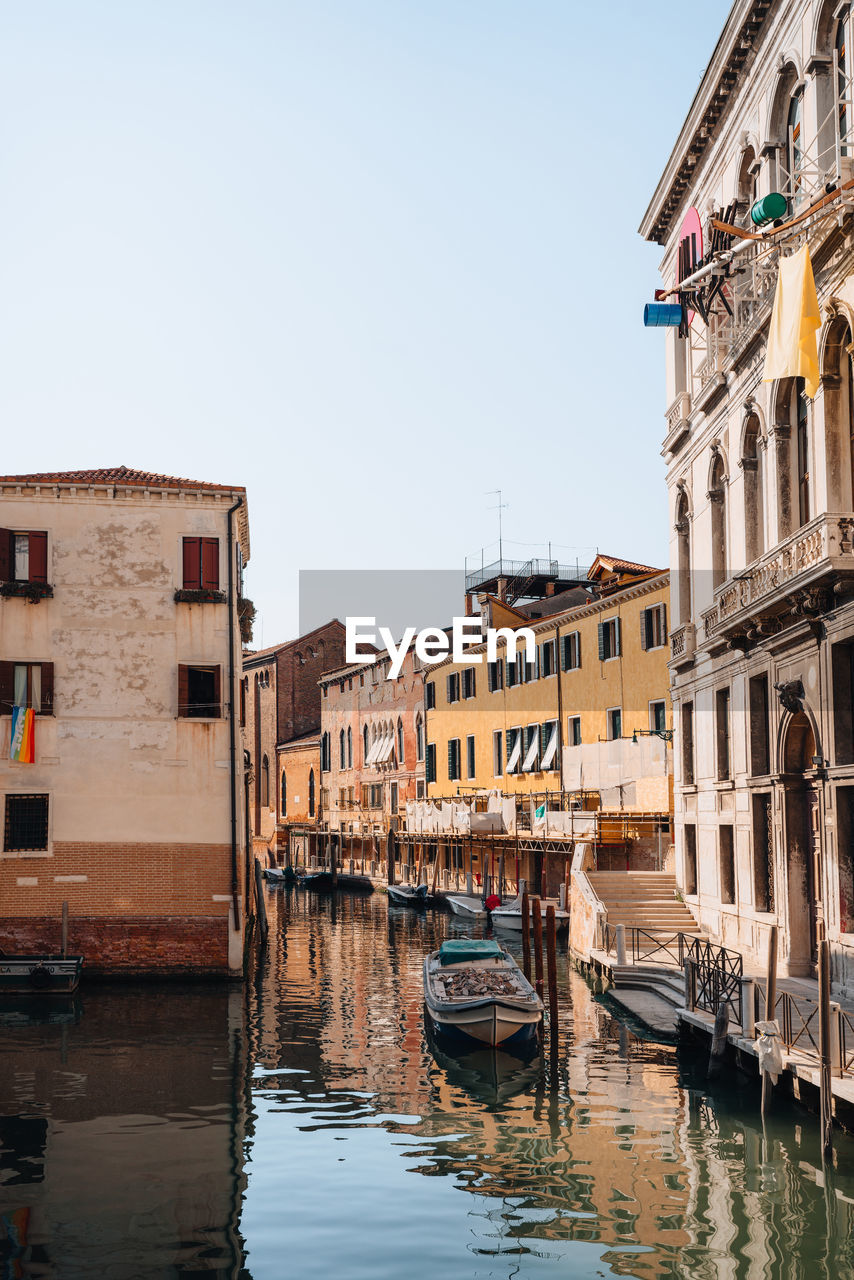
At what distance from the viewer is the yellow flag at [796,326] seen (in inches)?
705

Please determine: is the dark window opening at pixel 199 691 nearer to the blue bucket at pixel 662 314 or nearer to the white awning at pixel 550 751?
the blue bucket at pixel 662 314

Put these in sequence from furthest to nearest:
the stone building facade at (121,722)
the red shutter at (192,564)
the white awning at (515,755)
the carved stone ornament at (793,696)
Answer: the white awning at (515,755)
the red shutter at (192,564)
the stone building facade at (121,722)
the carved stone ornament at (793,696)

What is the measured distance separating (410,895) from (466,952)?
86.8 feet

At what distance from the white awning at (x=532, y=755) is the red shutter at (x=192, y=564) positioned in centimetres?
2103

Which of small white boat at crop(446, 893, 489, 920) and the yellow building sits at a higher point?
the yellow building

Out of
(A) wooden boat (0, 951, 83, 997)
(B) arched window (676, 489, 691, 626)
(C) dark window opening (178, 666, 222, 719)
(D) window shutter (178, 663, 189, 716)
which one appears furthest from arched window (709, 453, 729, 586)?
(A) wooden boat (0, 951, 83, 997)

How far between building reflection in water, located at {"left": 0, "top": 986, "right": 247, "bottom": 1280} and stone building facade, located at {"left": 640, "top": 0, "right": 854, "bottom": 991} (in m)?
7.07

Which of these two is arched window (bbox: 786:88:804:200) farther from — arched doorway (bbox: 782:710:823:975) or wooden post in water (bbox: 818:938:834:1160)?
wooden post in water (bbox: 818:938:834:1160)

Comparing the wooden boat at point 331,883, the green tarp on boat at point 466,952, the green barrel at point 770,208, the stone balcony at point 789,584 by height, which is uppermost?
the green barrel at point 770,208

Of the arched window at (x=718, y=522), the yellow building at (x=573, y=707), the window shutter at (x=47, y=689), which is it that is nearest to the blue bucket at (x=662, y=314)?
the arched window at (x=718, y=522)

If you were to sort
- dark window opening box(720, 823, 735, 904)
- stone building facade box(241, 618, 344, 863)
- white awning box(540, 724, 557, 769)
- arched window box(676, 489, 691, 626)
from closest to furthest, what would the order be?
dark window opening box(720, 823, 735, 904) < arched window box(676, 489, 691, 626) < white awning box(540, 724, 557, 769) < stone building facade box(241, 618, 344, 863)

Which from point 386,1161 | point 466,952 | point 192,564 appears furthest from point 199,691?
point 386,1161

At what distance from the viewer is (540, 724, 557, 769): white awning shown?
146 feet

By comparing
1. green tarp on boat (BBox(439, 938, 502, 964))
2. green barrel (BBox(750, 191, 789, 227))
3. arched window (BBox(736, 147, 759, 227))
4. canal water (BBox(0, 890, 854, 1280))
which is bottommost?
canal water (BBox(0, 890, 854, 1280))
